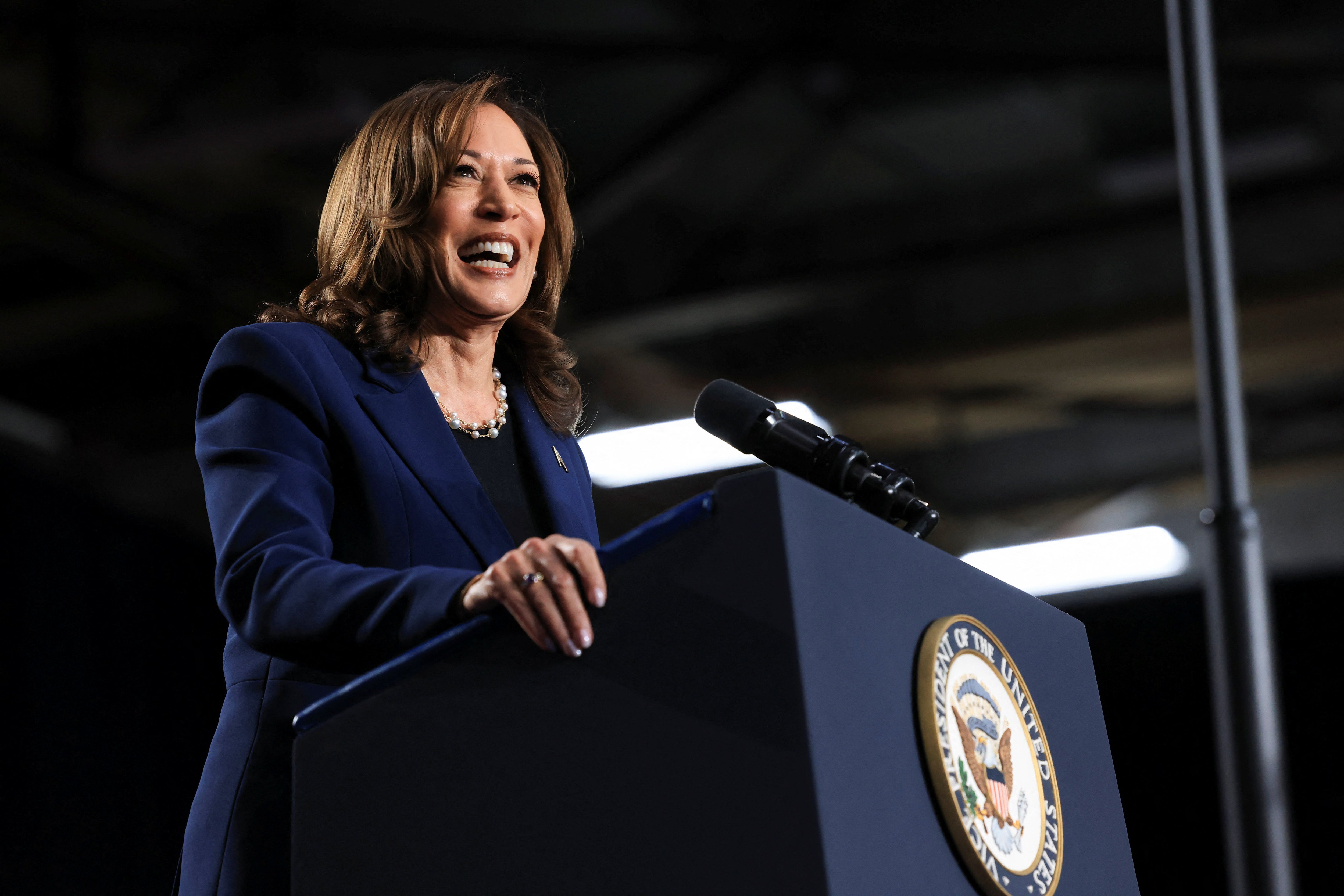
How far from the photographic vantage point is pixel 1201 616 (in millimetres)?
A: 6605

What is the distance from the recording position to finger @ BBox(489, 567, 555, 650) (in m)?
0.82

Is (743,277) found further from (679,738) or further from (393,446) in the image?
(679,738)

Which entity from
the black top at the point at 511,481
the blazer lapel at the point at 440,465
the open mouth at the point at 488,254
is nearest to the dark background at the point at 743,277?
the open mouth at the point at 488,254

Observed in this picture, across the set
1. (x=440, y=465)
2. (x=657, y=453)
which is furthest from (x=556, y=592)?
(x=657, y=453)

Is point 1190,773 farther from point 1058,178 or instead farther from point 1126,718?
point 1058,178

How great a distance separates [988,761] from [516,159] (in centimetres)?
89

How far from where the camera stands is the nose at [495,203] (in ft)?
4.77

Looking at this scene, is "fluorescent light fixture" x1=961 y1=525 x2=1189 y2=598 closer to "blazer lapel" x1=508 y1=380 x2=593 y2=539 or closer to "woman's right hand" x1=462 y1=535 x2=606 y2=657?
"blazer lapel" x1=508 y1=380 x2=593 y2=539

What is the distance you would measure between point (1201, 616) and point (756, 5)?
3.96 metres

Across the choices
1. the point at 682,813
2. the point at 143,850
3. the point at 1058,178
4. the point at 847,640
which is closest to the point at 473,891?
the point at 682,813

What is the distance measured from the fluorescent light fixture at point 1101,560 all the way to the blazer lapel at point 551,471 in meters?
6.55

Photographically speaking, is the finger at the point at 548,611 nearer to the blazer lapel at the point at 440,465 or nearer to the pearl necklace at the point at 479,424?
the blazer lapel at the point at 440,465

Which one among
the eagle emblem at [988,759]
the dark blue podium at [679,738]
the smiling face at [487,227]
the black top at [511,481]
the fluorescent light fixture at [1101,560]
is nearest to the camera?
the dark blue podium at [679,738]

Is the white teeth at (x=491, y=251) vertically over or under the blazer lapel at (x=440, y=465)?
over
